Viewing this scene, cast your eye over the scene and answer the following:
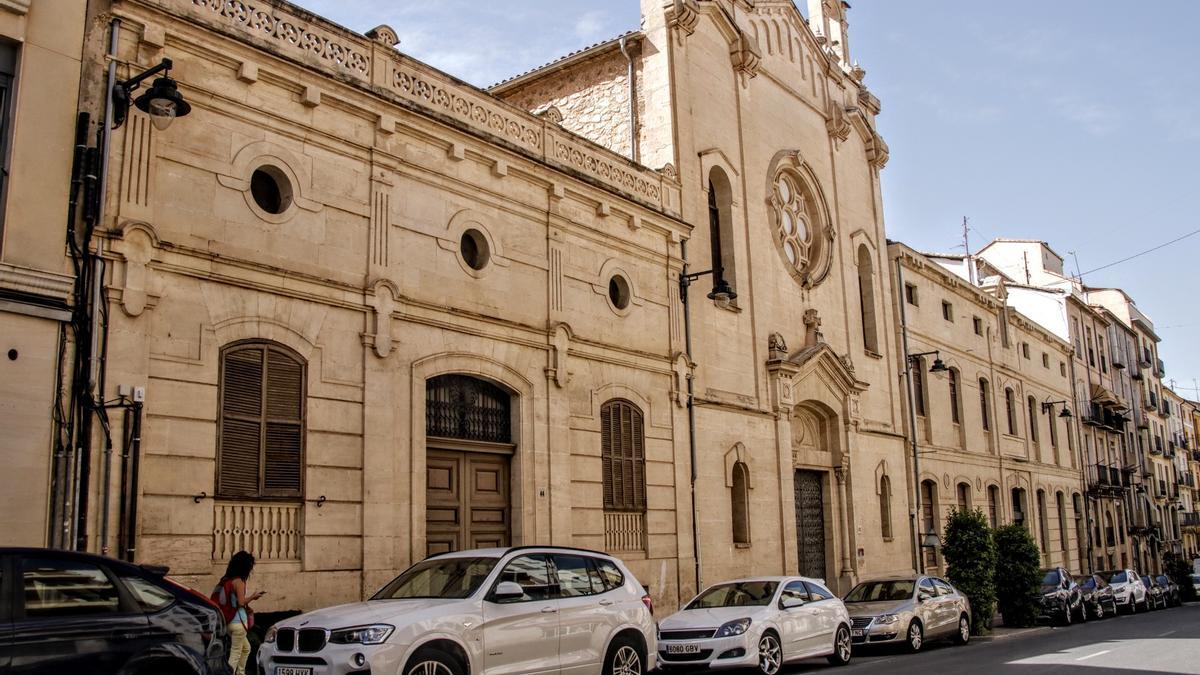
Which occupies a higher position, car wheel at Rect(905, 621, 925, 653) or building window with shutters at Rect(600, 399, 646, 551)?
building window with shutters at Rect(600, 399, 646, 551)

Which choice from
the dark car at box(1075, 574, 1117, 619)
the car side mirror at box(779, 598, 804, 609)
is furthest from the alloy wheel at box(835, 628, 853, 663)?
the dark car at box(1075, 574, 1117, 619)

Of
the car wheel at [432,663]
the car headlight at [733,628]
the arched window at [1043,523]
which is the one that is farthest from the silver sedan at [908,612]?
the arched window at [1043,523]

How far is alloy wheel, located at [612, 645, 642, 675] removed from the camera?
12.2 meters

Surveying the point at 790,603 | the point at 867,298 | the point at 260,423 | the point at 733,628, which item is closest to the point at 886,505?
the point at 867,298

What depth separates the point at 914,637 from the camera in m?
19.5

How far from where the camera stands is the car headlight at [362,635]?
382 inches

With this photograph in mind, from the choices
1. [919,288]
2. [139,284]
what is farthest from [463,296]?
[919,288]

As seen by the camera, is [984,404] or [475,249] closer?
[475,249]

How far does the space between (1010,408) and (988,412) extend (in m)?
2.94

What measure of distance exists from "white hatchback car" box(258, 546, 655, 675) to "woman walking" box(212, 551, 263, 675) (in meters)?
0.23

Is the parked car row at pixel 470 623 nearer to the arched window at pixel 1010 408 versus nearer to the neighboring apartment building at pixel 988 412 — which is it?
the neighboring apartment building at pixel 988 412

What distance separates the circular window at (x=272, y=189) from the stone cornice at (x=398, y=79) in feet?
5.24

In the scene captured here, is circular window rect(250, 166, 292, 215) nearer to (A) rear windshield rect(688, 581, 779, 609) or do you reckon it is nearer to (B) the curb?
(A) rear windshield rect(688, 581, 779, 609)

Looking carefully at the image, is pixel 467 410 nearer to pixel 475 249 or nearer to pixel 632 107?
pixel 475 249
